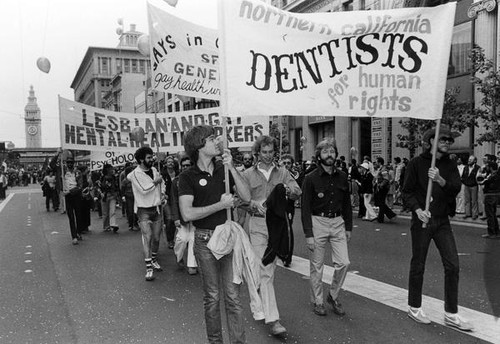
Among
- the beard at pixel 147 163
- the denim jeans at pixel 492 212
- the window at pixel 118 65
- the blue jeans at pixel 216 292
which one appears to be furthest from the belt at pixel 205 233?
the window at pixel 118 65

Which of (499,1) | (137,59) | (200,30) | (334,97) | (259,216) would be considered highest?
(137,59)

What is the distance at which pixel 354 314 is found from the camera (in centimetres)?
479

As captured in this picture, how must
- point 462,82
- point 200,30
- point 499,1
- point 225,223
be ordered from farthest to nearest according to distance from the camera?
1. point 462,82
2. point 499,1
3. point 200,30
4. point 225,223

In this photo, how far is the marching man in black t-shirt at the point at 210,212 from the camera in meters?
3.54

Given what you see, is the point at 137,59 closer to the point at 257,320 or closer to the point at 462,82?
the point at 462,82

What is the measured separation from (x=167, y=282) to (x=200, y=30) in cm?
471

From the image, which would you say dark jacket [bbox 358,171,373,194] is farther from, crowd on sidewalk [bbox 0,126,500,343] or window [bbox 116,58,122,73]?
window [bbox 116,58,122,73]

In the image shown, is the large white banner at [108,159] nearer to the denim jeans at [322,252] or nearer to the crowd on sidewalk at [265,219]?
the crowd on sidewalk at [265,219]

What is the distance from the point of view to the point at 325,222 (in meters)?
4.83

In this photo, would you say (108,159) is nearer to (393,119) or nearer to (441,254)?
(441,254)

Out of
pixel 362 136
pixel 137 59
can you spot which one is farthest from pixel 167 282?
pixel 137 59

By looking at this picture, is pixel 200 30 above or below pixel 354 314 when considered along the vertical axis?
above

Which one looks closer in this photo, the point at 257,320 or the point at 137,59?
the point at 257,320

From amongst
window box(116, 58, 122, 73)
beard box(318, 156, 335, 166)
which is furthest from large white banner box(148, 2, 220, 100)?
window box(116, 58, 122, 73)
